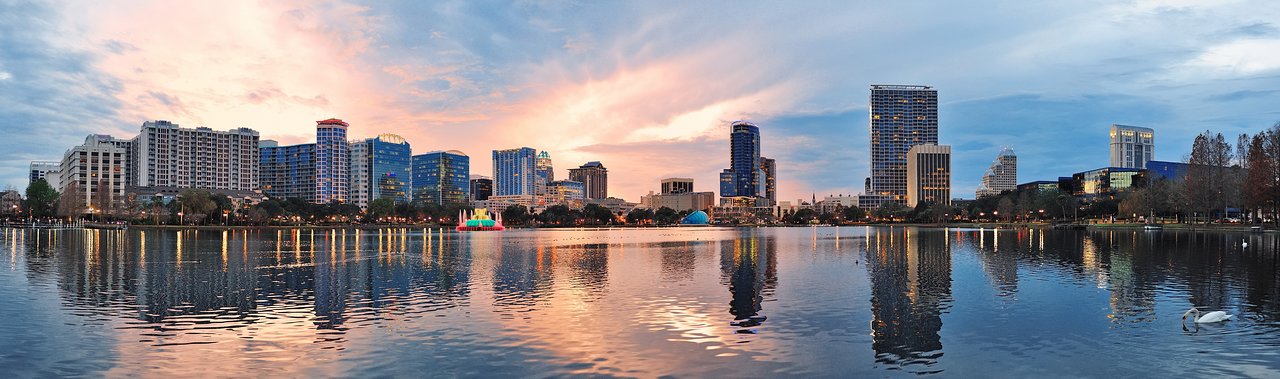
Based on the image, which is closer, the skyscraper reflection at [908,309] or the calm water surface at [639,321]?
the calm water surface at [639,321]

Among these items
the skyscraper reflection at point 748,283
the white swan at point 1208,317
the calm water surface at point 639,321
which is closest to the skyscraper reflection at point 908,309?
the calm water surface at point 639,321

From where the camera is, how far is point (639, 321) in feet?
83.7

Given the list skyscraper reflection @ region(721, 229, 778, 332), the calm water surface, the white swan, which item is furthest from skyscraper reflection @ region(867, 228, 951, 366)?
the white swan

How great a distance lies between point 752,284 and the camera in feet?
125

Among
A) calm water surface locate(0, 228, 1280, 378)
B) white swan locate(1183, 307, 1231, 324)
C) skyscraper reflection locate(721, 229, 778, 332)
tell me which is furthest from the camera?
skyscraper reflection locate(721, 229, 778, 332)

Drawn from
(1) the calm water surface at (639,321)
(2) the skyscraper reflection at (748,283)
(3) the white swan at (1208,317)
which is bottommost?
(2) the skyscraper reflection at (748,283)

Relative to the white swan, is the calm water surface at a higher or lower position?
lower

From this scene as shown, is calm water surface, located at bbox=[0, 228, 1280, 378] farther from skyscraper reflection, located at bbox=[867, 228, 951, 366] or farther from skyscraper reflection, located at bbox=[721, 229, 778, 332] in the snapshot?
skyscraper reflection, located at bbox=[721, 229, 778, 332]

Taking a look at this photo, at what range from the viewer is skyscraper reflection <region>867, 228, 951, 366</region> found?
67.0 feet

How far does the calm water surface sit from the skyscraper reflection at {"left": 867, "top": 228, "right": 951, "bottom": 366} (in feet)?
0.38

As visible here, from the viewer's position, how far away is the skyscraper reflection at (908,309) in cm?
2042

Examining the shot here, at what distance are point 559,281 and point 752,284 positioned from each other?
33.3 feet

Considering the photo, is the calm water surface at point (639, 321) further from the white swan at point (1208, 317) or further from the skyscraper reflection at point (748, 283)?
the white swan at point (1208, 317)

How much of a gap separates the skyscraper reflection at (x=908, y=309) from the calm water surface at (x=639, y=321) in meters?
0.12
